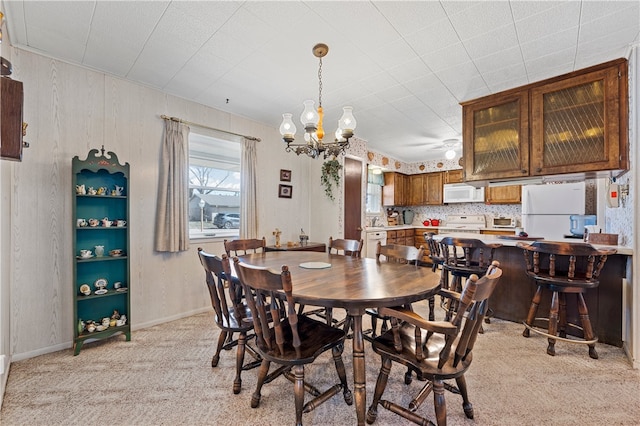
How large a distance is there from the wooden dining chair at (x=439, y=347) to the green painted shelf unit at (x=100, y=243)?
2503 mm

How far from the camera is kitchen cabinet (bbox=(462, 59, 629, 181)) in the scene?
2520 millimetres

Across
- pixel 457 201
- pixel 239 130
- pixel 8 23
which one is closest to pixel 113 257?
pixel 8 23

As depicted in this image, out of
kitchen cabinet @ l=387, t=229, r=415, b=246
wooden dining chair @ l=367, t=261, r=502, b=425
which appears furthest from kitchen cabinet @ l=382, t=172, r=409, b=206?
wooden dining chair @ l=367, t=261, r=502, b=425

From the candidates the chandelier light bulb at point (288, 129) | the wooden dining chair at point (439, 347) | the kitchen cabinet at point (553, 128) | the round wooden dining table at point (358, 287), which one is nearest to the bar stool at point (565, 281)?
the kitchen cabinet at point (553, 128)

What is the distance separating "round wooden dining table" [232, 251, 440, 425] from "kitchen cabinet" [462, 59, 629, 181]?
6.21 ft

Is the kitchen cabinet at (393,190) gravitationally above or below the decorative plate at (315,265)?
above

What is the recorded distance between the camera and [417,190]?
23.1 ft

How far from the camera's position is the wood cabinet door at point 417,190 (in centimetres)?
694

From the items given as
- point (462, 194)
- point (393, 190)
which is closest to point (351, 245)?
point (393, 190)

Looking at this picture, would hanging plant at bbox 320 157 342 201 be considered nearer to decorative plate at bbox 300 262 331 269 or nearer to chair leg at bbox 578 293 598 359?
decorative plate at bbox 300 262 331 269

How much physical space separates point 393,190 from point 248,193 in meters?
3.82

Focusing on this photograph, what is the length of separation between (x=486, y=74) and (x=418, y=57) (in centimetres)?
83

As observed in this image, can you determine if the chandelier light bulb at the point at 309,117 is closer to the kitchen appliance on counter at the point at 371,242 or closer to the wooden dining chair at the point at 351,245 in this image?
the wooden dining chair at the point at 351,245

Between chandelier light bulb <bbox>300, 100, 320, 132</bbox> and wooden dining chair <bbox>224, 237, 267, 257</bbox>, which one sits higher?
chandelier light bulb <bbox>300, 100, 320, 132</bbox>
